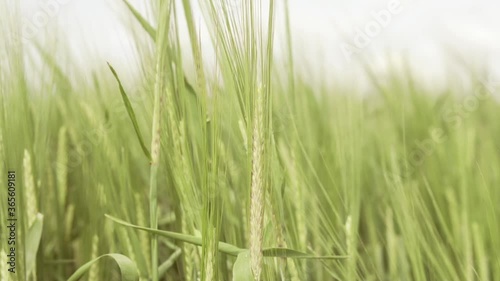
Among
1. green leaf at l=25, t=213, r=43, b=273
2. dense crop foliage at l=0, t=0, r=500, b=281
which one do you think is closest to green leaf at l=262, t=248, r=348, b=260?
dense crop foliage at l=0, t=0, r=500, b=281

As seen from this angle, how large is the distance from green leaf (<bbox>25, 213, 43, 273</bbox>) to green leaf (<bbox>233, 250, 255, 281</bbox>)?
0.24 meters

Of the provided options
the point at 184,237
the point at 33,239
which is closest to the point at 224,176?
the point at 184,237

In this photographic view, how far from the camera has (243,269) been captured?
49 centimetres

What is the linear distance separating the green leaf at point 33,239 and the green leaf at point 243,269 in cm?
24

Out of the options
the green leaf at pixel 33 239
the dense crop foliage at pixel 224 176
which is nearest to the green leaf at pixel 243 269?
the dense crop foliage at pixel 224 176

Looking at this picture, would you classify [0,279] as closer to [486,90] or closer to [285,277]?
[285,277]

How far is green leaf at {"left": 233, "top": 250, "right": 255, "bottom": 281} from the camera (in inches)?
19.0

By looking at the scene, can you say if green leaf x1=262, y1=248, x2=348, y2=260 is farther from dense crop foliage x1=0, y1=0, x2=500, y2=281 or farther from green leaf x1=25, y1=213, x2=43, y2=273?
green leaf x1=25, y1=213, x2=43, y2=273

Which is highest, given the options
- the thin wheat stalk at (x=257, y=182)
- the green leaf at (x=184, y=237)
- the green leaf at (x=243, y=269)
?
the thin wheat stalk at (x=257, y=182)

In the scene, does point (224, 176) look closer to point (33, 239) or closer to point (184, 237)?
point (184, 237)

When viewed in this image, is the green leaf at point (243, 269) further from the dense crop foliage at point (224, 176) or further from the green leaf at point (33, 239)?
the green leaf at point (33, 239)

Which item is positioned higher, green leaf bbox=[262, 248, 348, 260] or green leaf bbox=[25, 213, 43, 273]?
green leaf bbox=[25, 213, 43, 273]

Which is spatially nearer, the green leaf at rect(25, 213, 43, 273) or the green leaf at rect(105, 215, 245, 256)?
the green leaf at rect(105, 215, 245, 256)

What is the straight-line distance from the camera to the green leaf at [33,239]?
25.0 inches
